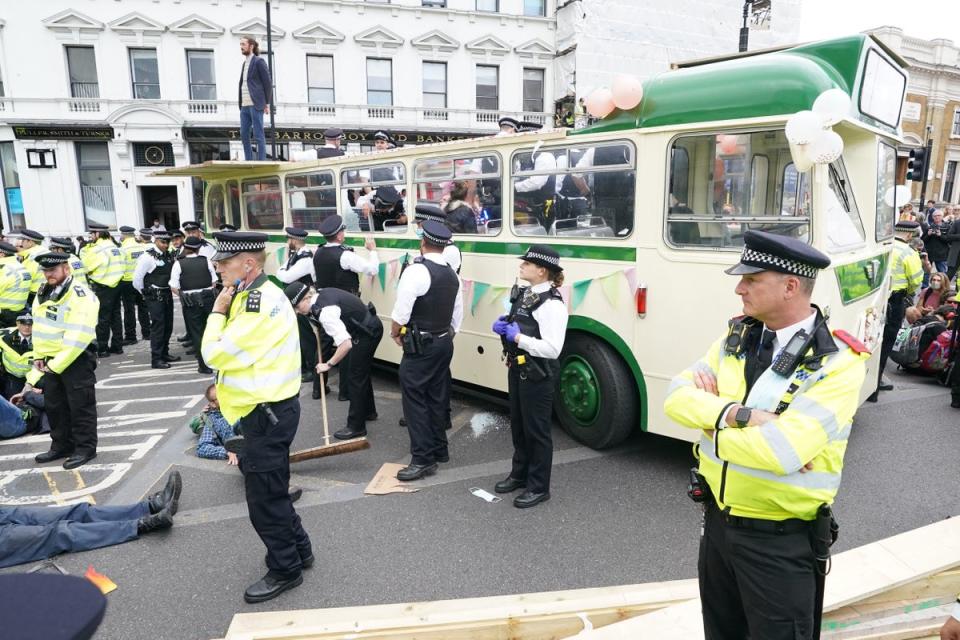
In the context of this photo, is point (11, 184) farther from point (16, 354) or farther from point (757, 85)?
point (757, 85)

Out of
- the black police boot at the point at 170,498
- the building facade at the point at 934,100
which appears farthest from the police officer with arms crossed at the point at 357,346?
the building facade at the point at 934,100

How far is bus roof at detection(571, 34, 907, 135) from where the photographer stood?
4051 millimetres

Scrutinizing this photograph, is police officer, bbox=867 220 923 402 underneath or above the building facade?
underneath

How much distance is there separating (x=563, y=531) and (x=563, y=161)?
3093mm

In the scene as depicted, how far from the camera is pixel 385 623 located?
2.85 meters

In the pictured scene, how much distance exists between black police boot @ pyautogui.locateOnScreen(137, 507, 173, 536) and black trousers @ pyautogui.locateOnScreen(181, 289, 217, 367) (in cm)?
453

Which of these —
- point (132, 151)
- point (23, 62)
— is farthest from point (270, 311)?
point (23, 62)

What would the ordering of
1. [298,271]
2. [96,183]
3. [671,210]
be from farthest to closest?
[96,183] < [298,271] < [671,210]

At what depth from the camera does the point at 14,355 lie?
266 inches

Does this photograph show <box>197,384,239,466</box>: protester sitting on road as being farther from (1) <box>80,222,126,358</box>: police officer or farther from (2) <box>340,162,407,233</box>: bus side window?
(1) <box>80,222,126,358</box>: police officer

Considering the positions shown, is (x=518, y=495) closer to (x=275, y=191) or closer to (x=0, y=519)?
(x=0, y=519)

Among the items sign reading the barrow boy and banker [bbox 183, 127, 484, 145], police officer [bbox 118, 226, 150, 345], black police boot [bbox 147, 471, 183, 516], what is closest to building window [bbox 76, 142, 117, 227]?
sign reading the barrow boy and banker [bbox 183, 127, 484, 145]

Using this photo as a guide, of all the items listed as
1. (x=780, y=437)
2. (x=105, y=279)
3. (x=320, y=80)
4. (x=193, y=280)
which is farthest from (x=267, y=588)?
(x=320, y=80)

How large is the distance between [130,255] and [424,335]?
778 cm
